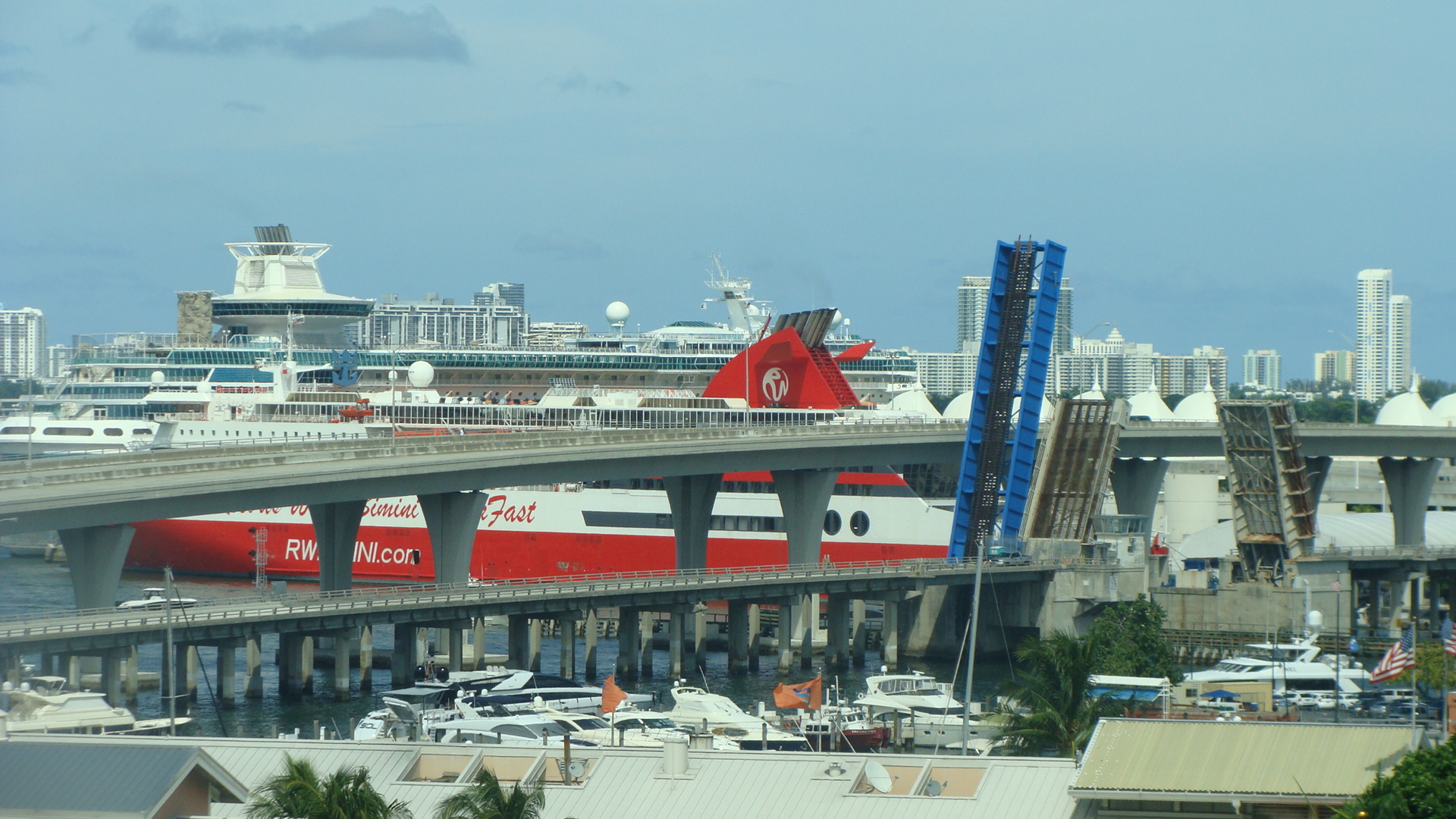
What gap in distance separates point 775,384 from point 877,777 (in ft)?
203

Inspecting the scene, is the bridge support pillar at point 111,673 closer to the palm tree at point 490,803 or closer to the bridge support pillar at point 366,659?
the bridge support pillar at point 366,659

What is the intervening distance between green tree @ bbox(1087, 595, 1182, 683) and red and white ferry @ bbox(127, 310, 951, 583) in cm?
1836

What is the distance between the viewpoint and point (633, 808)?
21.2 m

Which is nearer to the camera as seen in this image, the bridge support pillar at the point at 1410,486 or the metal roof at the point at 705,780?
the metal roof at the point at 705,780

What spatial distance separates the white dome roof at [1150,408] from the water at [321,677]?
172 ft

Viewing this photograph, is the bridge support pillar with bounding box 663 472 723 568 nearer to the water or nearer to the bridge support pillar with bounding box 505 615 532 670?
the water

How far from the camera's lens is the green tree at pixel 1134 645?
1874 inches

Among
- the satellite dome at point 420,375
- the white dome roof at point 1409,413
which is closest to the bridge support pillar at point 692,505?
the satellite dome at point 420,375

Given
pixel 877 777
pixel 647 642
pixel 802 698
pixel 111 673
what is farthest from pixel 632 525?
pixel 877 777

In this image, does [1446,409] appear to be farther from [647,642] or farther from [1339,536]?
[647,642]

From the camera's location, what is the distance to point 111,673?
1714 inches

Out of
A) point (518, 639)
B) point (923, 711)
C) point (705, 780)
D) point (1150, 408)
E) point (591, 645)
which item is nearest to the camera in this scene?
point (705, 780)

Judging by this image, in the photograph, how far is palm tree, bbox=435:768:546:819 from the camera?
65.3 ft

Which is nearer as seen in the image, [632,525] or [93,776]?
[93,776]
